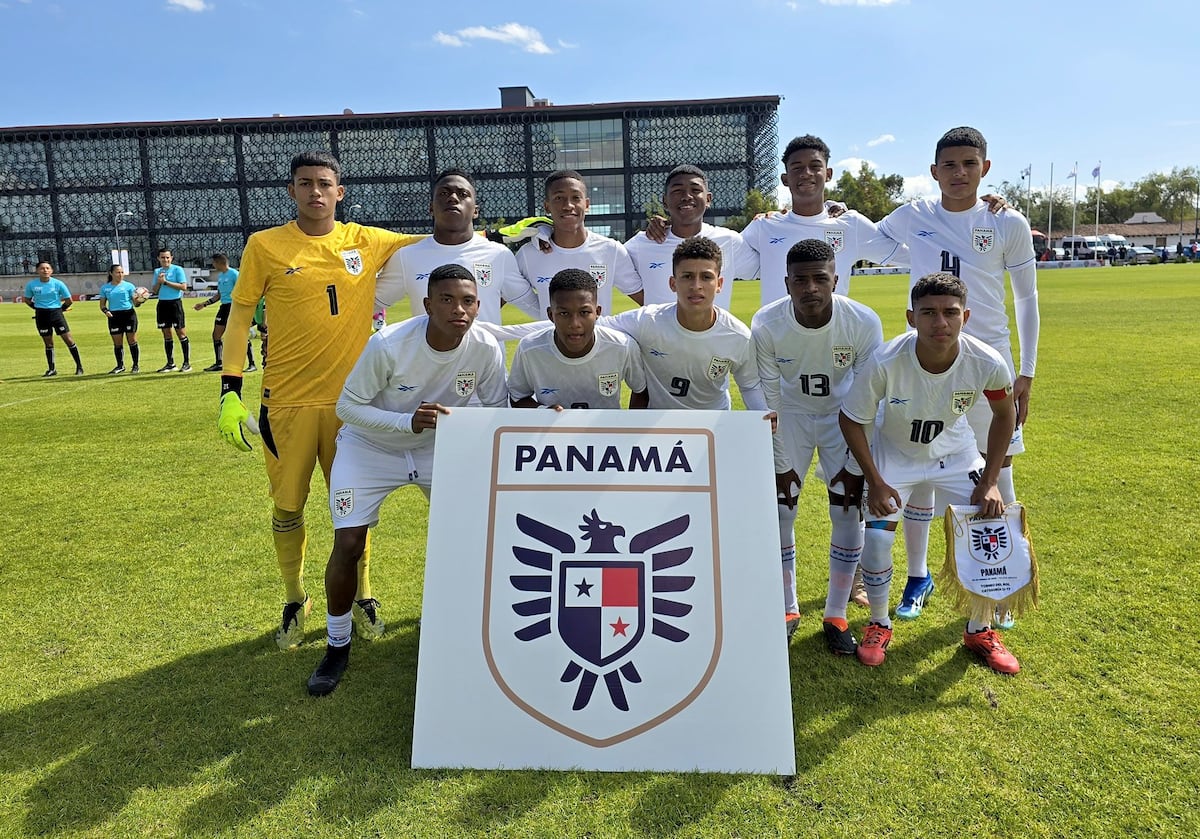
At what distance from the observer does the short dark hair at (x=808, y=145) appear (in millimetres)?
4527

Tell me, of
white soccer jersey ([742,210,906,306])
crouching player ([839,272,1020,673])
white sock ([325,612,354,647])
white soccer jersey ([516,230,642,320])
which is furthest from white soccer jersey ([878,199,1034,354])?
white sock ([325,612,354,647])

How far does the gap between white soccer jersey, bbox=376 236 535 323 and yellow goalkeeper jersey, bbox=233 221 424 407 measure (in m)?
0.35

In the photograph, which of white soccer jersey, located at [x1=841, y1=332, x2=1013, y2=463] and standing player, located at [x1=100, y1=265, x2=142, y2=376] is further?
standing player, located at [x1=100, y1=265, x2=142, y2=376]

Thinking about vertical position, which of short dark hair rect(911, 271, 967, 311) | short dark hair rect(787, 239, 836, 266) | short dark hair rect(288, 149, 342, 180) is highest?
short dark hair rect(288, 149, 342, 180)

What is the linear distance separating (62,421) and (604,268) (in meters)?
9.04

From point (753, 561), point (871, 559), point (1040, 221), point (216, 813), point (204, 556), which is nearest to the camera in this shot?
point (216, 813)

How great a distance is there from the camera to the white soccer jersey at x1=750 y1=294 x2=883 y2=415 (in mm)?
3822

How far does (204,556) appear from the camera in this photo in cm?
523

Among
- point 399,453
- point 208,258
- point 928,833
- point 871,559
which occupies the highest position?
point 208,258

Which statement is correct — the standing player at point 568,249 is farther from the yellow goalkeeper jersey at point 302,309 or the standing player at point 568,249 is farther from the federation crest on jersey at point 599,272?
the yellow goalkeeper jersey at point 302,309

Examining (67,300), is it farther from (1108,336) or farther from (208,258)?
(208,258)

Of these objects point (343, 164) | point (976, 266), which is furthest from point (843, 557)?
point (343, 164)

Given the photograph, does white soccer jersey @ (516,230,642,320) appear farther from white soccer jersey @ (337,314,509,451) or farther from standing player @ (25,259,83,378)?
standing player @ (25,259,83,378)

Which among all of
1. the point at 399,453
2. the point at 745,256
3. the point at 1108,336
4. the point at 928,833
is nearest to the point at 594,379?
the point at 399,453
